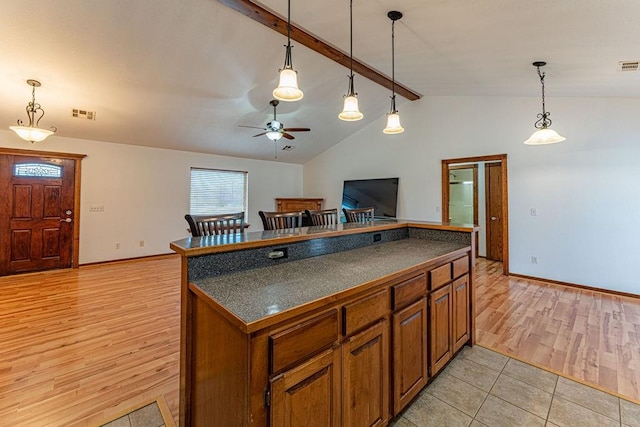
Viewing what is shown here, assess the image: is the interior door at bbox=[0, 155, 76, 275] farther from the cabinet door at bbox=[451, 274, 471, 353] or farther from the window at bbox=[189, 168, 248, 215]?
the cabinet door at bbox=[451, 274, 471, 353]

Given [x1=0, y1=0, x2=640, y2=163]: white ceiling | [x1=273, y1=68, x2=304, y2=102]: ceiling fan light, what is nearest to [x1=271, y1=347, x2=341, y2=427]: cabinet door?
[x1=273, y1=68, x2=304, y2=102]: ceiling fan light

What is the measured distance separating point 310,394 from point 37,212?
5.96 metres

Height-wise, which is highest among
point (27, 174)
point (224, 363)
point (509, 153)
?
point (509, 153)

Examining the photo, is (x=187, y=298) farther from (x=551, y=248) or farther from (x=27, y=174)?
(x=27, y=174)

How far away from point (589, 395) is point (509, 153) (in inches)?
146

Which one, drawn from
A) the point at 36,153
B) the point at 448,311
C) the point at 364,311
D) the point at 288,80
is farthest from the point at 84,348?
the point at 36,153

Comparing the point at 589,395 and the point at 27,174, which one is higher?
the point at 27,174

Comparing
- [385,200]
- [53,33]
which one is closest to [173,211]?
[53,33]

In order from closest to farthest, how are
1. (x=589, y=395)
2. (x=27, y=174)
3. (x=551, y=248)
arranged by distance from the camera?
(x=589, y=395) < (x=551, y=248) < (x=27, y=174)

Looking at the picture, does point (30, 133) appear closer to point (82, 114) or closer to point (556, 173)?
point (82, 114)

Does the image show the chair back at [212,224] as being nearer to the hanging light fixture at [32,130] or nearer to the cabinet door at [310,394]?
the cabinet door at [310,394]

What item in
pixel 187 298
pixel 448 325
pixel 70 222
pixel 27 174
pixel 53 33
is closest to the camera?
pixel 187 298

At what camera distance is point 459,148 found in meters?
5.10

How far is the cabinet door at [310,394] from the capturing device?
0.99 meters
